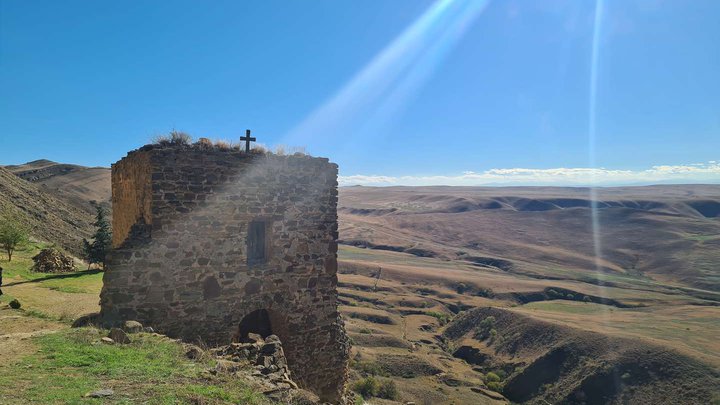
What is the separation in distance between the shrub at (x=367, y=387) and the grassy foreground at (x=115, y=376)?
57.8ft

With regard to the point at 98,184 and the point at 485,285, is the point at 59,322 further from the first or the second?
the point at 98,184

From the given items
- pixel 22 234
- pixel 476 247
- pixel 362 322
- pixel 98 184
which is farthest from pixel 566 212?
pixel 22 234

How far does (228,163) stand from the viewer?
8.39 metres

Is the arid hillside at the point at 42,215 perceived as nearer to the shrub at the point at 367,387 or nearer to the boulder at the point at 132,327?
the shrub at the point at 367,387

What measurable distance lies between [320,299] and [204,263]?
2.74 m

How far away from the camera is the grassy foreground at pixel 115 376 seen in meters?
4.62

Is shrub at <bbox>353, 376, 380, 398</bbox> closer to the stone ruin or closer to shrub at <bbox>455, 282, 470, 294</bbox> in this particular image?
the stone ruin

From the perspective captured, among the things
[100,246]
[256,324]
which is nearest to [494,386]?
[256,324]

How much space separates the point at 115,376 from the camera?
17.1ft

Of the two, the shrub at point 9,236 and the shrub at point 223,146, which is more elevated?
the shrub at point 223,146

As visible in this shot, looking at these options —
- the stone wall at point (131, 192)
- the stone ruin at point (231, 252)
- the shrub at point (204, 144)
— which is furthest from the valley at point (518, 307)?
the shrub at point (204, 144)

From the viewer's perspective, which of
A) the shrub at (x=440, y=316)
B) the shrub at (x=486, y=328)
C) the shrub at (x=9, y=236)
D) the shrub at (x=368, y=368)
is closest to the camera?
the shrub at (x=9, y=236)

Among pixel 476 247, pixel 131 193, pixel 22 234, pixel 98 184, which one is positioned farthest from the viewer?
pixel 476 247

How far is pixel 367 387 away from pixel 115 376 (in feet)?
63.7
